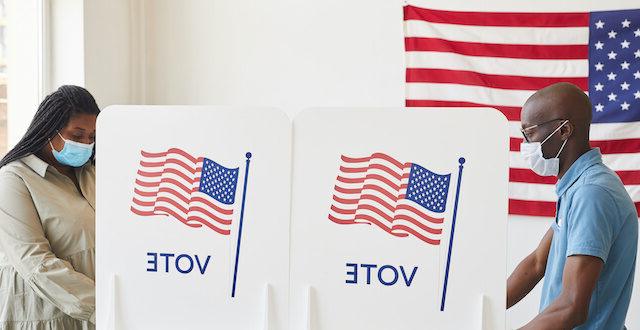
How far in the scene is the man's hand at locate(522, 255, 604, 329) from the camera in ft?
5.18

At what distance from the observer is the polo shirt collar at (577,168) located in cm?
174

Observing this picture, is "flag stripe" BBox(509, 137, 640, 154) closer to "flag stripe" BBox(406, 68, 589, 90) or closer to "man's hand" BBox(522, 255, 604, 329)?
"flag stripe" BBox(406, 68, 589, 90)

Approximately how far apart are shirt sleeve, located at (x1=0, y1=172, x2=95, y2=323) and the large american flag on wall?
177 cm

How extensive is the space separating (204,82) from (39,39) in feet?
2.48

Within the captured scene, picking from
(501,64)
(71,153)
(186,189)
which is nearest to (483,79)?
(501,64)

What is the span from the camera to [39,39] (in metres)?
3.15

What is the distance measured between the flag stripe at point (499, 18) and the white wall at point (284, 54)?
0.03 m

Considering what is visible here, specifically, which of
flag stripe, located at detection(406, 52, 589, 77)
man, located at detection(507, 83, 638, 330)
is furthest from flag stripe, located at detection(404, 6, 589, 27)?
man, located at detection(507, 83, 638, 330)

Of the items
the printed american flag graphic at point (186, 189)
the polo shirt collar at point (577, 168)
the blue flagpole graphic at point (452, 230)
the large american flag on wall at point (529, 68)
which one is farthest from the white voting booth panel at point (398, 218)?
the large american flag on wall at point (529, 68)

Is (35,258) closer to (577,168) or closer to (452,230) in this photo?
(452,230)

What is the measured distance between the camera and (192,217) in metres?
1.42

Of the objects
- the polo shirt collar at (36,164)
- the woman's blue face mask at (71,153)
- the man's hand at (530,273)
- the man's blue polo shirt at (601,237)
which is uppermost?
the woman's blue face mask at (71,153)

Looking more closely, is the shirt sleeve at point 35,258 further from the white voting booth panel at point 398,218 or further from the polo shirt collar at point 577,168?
the polo shirt collar at point 577,168

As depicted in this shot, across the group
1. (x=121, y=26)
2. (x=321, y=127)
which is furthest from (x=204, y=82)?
(x=321, y=127)
